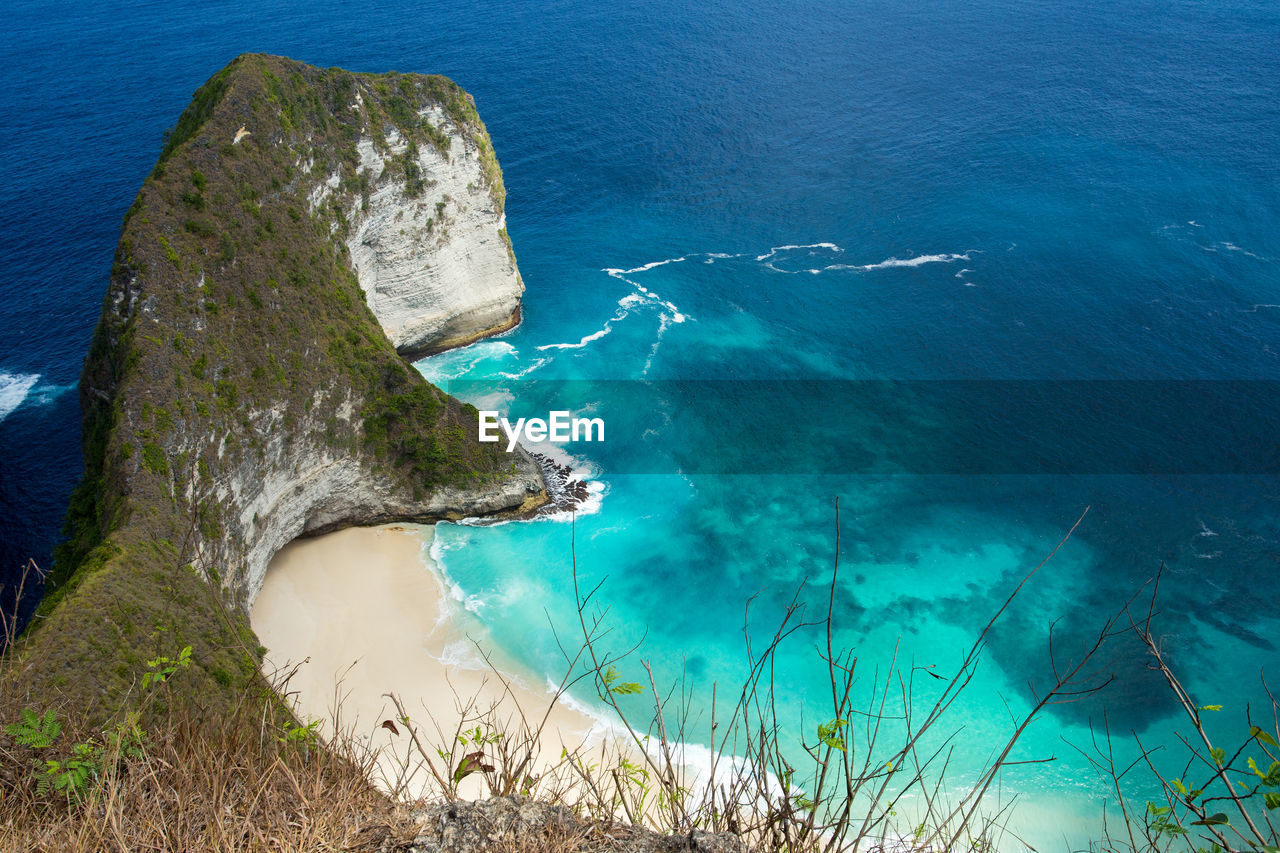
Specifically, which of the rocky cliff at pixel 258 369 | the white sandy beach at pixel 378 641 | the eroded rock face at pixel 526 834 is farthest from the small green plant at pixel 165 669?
the white sandy beach at pixel 378 641

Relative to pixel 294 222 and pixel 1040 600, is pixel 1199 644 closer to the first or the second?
pixel 1040 600

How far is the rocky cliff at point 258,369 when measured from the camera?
2588cm

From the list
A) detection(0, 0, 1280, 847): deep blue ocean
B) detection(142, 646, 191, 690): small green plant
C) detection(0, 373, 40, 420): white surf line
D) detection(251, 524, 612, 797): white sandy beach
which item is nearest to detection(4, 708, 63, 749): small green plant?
detection(142, 646, 191, 690): small green plant

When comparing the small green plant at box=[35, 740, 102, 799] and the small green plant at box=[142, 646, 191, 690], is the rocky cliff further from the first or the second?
the small green plant at box=[35, 740, 102, 799]

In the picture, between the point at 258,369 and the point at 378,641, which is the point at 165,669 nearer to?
the point at 378,641

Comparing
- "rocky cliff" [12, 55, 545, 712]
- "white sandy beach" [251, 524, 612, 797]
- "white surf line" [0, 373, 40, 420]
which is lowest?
"white sandy beach" [251, 524, 612, 797]

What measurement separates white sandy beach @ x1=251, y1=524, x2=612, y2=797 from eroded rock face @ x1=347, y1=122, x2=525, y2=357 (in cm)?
1661

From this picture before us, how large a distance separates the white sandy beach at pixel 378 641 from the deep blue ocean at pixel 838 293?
2.03 m

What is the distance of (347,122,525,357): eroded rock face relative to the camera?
157ft

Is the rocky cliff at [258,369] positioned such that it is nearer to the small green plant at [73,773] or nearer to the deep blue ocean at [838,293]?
the deep blue ocean at [838,293]

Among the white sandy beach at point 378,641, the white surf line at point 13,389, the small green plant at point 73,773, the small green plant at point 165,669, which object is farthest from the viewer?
the white surf line at point 13,389

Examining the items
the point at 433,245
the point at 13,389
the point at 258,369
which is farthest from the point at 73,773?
the point at 13,389

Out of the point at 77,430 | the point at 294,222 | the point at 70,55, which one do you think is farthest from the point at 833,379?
the point at 70,55

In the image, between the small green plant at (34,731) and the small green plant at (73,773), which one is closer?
the small green plant at (73,773)
